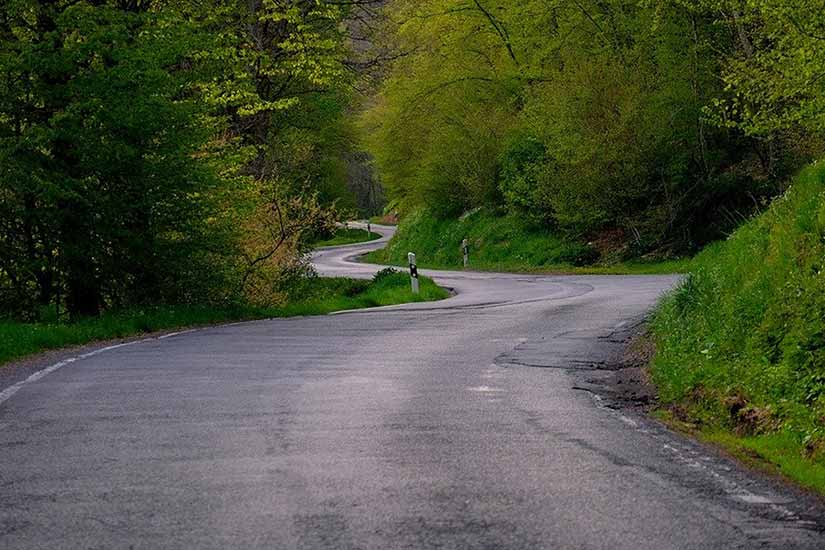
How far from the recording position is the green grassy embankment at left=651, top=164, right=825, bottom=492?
8508 mm

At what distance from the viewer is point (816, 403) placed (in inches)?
352

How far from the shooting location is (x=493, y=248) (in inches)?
1901

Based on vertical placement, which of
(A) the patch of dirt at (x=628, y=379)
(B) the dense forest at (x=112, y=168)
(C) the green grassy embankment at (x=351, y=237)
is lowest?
(A) the patch of dirt at (x=628, y=379)

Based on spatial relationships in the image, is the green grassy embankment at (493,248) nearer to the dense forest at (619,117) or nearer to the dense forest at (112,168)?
the dense forest at (619,117)

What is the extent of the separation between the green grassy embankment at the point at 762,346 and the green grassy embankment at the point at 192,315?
820cm

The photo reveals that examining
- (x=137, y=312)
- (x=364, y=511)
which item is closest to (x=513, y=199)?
(x=137, y=312)

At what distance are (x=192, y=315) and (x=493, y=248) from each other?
28.3 metres

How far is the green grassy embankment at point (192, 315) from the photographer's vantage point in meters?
16.4

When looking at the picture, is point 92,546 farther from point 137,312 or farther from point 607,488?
point 137,312

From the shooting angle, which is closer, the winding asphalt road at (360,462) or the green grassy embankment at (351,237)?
the winding asphalt road at (360,462)

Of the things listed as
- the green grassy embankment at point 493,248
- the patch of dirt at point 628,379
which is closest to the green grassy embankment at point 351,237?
the green grassy embankment at point 493,248

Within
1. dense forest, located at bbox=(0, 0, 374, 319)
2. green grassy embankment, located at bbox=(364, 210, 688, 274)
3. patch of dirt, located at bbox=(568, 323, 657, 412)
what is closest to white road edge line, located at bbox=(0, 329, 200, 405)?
dense forest, located at bbox=(0, 0, 374, 319)

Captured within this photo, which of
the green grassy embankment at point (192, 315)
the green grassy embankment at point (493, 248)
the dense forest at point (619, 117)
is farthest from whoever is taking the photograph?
the green grassy embankment at point (493, 248)

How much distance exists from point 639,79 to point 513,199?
9.83 m
